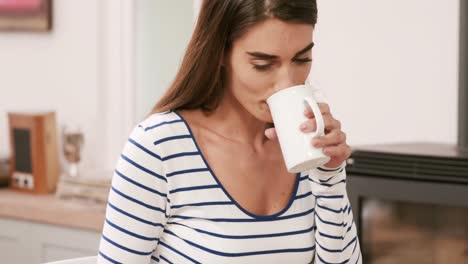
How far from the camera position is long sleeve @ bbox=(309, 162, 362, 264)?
1.16 metres

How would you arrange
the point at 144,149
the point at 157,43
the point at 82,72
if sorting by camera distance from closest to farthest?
the point at 144,149 → the point at 157,43 → the point at 82,72

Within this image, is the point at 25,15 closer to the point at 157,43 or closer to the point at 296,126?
the point at 157,43

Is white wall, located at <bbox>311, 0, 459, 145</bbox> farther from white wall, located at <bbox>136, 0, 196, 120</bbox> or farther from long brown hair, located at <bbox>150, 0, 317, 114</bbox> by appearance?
long brown hair, located at <bbox>150, 0, 317, 114</bbox>

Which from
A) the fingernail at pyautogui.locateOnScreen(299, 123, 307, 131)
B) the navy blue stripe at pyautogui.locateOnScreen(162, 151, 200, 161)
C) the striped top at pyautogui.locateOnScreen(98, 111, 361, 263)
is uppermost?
the fingernail at pyautogui.locateOnScreen(299, 123, 307, 131)

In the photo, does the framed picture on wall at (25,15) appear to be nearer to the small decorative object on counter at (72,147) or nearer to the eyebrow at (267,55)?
the small decorative object on counter at (72,147)

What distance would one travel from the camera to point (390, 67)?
240cm

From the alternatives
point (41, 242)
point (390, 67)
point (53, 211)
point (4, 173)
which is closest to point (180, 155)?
point (390, 67)

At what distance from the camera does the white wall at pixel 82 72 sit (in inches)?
121

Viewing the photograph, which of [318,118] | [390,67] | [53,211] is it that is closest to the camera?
[318,118]

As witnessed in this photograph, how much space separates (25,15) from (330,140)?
2.53 meters

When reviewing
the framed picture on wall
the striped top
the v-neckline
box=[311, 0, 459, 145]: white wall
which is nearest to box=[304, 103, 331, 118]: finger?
the striped top

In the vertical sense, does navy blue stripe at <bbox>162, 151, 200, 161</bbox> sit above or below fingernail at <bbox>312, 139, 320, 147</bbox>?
below

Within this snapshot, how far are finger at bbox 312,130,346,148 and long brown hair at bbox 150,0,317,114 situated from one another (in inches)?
6.9

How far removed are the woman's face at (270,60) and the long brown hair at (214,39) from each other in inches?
0.6
